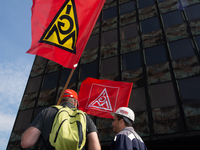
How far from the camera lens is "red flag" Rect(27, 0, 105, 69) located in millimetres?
4788

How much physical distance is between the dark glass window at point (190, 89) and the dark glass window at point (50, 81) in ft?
34.4

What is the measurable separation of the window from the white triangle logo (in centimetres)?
564

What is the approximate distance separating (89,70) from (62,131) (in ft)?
42.9

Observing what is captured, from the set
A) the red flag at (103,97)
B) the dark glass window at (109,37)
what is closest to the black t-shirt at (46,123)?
the red flag at (103,97)

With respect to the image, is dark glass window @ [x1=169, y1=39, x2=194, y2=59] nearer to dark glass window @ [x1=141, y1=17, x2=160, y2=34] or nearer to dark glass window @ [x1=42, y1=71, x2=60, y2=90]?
dark glass window @ [x1=141, y1=17, x2=160, y2=34]

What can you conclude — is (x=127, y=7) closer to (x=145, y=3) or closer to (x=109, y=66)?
(x=145, y=3)

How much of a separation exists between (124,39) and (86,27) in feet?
35.0

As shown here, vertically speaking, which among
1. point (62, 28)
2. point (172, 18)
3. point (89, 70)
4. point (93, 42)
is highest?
point (172, 18)

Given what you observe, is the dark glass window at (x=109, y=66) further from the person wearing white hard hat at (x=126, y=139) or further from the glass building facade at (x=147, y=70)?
the person wearing white hard hat at (x=126, y=139)

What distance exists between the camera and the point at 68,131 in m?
2.38

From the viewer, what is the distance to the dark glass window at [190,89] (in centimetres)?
1066

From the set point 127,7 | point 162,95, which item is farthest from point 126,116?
point 127,7

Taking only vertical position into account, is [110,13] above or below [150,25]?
above

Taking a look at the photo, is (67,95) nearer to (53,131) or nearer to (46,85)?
(53,131)
